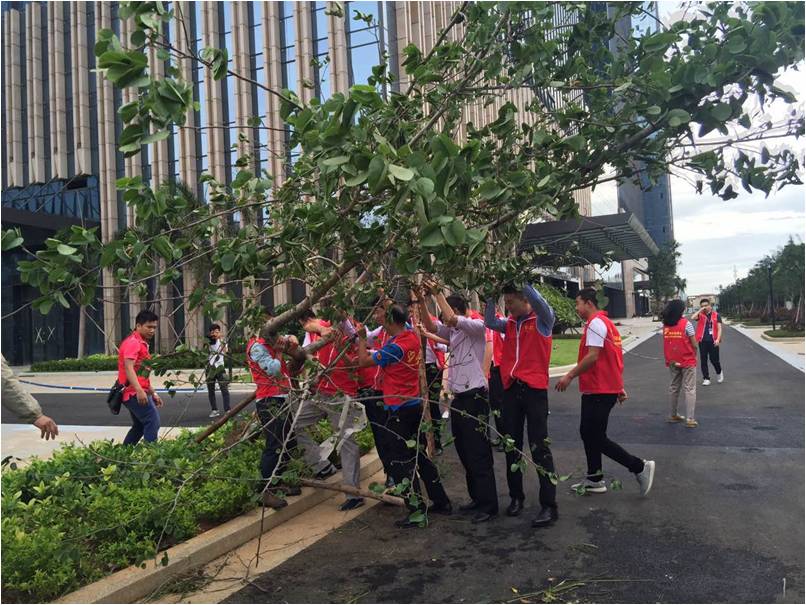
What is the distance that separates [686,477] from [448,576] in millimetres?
3364

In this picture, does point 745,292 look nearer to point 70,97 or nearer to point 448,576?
point 70,97

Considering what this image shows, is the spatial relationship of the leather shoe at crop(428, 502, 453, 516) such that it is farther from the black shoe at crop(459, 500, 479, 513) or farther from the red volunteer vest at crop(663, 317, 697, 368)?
the red volunteer vest at crop(663, 317, 697, 368)

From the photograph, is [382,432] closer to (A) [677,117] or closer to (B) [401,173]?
(A) [677,117]

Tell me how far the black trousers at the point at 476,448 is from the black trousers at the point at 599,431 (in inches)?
34.6

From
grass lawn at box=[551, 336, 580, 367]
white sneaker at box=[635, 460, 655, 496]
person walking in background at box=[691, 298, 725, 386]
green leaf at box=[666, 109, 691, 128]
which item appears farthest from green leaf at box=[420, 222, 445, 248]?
grass lawn at box=[551, 336, 580, 367]

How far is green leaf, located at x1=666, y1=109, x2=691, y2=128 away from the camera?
3289 millimetres

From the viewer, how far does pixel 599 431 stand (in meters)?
5.41

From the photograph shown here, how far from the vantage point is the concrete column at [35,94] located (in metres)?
30.1

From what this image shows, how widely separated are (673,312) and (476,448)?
193 inches

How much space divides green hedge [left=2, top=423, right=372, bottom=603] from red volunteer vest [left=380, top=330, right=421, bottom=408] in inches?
41.0

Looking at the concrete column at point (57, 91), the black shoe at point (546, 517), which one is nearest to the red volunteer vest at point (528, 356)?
the black shoe at point (546, 517)

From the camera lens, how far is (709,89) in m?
3.50

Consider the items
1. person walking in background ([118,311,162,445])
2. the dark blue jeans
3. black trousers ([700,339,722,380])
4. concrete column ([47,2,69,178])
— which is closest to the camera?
person walking in background ([118,311,162,445])

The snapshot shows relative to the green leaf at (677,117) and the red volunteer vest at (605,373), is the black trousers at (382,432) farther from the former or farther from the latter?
the green leaf at (677,117)
